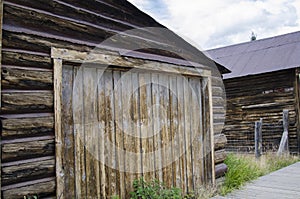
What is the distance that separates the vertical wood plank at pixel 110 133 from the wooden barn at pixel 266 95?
8350 millimetres

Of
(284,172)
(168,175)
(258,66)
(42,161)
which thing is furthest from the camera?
(258,66)

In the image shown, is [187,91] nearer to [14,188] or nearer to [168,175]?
[168,175]

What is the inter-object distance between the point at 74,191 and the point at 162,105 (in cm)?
184

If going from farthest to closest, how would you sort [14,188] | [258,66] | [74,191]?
[258,66] < [74,191] < [14,188]

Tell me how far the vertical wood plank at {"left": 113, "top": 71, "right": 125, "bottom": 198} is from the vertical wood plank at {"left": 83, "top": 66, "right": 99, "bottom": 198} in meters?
0.33

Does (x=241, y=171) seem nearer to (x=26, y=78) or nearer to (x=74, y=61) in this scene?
(x=74, y=61)

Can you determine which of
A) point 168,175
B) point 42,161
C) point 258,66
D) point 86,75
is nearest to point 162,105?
point 168,175

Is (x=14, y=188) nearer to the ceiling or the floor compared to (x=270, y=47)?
nearer to the floor

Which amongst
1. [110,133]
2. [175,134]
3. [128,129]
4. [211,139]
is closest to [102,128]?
[110,133]

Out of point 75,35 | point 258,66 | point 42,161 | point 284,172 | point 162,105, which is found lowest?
point 284,172

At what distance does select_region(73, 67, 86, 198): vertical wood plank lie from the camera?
11.4ft

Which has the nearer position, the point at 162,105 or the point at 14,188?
the point at 14,188

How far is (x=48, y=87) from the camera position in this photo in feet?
10.4

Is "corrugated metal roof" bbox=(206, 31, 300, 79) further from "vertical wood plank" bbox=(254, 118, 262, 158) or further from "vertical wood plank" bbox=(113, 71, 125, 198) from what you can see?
"vertical wood plank" bbox=(113, 71, 125, 198)
